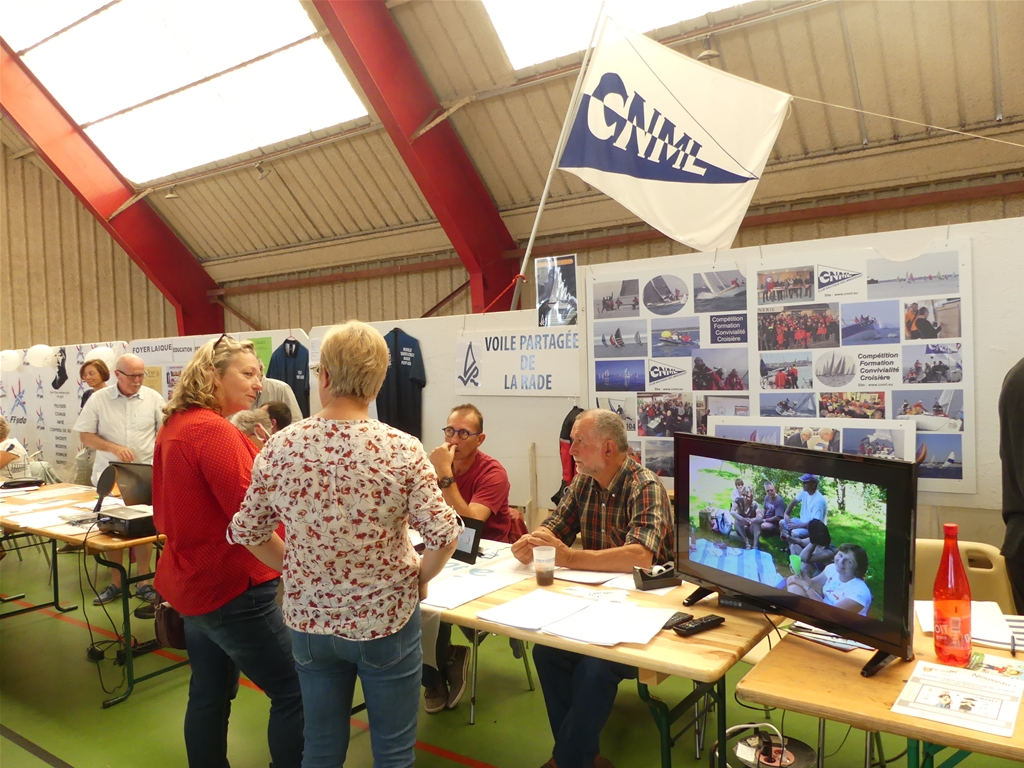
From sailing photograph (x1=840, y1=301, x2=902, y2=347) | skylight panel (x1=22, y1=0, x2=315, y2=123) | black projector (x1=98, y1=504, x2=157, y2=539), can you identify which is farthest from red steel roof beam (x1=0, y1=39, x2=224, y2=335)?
sailing photograph (x1=840, y1=301, x2=902, y2=347)

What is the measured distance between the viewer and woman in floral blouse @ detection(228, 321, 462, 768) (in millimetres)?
1667

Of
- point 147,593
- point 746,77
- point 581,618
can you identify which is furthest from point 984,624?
point 746,77

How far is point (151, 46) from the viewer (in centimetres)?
786

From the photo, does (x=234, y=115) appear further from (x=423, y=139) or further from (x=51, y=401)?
(x=51, y=401)

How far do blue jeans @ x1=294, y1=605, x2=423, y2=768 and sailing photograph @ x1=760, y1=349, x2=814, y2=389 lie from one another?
99.6 inches

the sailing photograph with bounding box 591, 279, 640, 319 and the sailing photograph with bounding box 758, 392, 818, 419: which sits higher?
the sailing photograph with bounding box 591, 279, 640, 319

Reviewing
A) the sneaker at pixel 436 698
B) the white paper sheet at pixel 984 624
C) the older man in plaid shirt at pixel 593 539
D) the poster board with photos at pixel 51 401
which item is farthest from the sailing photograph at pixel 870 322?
the poster board with photos at pixel 51 401

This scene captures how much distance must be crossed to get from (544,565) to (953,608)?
115cm

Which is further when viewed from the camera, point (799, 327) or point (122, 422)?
point (122, 422)

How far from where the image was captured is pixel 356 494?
5.43ft

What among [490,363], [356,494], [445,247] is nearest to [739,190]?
[490,363]

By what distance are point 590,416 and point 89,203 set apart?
30.9 feet

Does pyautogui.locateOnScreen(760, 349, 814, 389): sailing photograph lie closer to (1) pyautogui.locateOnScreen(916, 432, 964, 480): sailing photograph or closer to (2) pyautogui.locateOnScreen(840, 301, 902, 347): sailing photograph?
(2) pyautogui.locateOnScreen(840, 301, 902, 347): sailing photograph

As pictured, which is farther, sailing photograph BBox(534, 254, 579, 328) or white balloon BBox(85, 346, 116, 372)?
white balloon BBox(85, 346, 116, 372)
